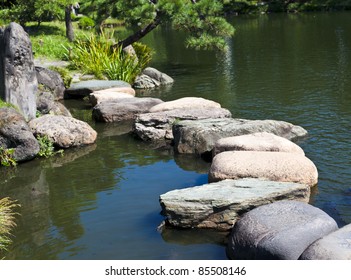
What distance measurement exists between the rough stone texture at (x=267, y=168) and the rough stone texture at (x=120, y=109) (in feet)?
22.0

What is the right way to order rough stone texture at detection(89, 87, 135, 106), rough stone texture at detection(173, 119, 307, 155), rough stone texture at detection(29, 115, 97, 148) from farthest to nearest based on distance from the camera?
1. rough stone texture at detection(89, 87, 135, 106)
2. rough stone texture at detection(29, 115, 97, 148)
3. rough stone texture at detection(173, 119, 307, 155)

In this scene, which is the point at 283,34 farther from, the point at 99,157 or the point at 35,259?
the point at 35,259

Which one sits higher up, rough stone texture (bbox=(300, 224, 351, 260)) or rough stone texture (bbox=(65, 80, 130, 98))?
rough stone texture (bbox=(300, 224, 351, 260))

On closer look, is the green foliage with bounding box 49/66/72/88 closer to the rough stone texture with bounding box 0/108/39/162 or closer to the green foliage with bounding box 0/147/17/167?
the rough stone texture with bounding box 0/108/39/162

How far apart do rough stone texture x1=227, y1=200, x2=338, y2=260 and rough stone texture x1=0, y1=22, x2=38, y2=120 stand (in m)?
8.58

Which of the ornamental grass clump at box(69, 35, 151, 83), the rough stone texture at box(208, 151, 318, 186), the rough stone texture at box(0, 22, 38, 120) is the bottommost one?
the rough stone texture at box(208, 151, 318, 186)

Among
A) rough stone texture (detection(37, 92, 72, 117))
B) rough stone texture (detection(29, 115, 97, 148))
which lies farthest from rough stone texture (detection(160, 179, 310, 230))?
rough stone texture (detection(37, 92, 72, 117))

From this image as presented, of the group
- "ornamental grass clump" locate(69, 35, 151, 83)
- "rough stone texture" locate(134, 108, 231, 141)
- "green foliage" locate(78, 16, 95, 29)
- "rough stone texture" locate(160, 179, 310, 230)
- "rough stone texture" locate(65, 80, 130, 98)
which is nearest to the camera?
"rough stone texture" locate(160, 179, 310, 230)

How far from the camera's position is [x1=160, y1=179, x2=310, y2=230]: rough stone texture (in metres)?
9.49

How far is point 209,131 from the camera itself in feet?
45.9

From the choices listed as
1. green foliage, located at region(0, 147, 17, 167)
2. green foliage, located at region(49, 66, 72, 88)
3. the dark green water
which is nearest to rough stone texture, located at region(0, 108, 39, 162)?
green foliage, located at region(0, 147, 17, 167)

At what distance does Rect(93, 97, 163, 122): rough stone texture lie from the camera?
1767 centimetres

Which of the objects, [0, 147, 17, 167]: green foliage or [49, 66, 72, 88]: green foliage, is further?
[49, 66, 72, 88]: green foliage

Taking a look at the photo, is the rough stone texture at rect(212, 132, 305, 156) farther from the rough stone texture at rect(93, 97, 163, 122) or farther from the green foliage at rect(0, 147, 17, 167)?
the rough stone texture at rect(93, 97, 163, 122)
